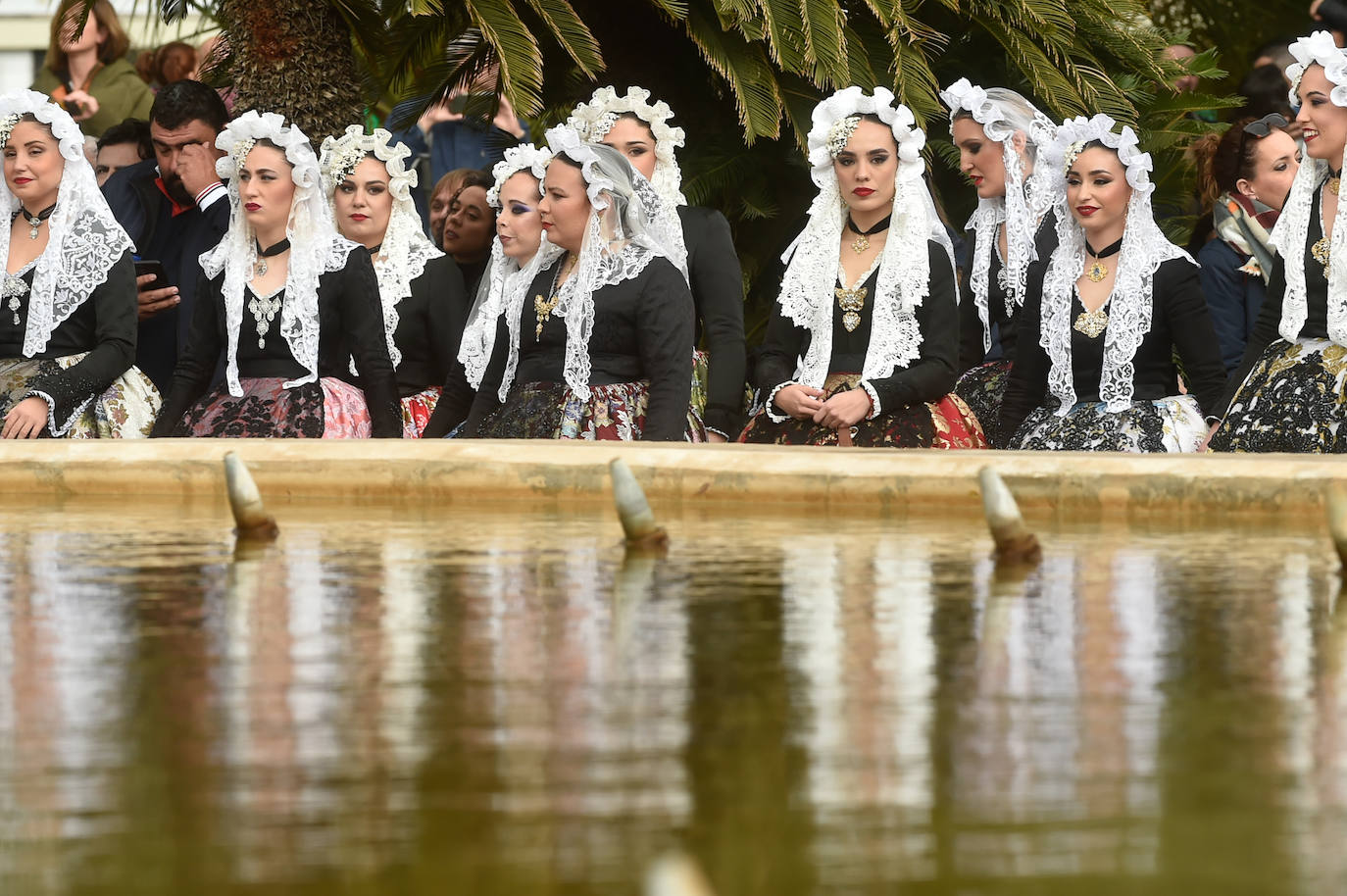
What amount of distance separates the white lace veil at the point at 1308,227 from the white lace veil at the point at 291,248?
3.12 m

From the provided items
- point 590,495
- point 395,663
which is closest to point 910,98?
point 590,495

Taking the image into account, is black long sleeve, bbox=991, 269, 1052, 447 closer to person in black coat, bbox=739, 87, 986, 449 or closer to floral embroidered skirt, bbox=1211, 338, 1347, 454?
person in black coat, bbox=739, 87, 986, 449

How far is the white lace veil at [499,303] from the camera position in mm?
7863

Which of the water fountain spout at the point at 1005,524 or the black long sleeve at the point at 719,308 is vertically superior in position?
the black long sleeve at the point at 719,308

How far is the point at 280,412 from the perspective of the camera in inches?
311

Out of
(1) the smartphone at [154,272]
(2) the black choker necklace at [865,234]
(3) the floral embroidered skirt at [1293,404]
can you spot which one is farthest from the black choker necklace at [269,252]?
(3) the floral embroidered skirt at [1293,404]

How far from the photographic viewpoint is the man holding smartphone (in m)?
9.02

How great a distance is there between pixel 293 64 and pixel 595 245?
3148 millimetres

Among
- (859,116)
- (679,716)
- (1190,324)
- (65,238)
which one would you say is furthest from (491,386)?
(679,716)

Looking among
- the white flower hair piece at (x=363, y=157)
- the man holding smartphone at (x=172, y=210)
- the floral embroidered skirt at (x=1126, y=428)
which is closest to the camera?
the floral embroidered skirt at (x=1126, y=428)

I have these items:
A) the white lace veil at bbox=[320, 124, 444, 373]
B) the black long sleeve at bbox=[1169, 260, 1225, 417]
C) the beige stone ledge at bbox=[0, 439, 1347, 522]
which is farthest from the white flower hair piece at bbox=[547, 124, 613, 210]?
the beige stone ledge at bbox=[0, 439, 1347, 522]

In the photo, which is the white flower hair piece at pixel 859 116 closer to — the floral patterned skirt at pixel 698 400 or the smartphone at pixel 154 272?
the floral patterned skirt at pixel 698 400

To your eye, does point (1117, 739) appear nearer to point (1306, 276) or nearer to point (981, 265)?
point (1306, 276)

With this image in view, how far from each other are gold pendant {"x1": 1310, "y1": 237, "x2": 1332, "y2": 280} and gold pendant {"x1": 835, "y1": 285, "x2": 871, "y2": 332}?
138 cm
